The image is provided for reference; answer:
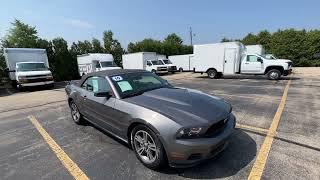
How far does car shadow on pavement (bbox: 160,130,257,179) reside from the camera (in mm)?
3461

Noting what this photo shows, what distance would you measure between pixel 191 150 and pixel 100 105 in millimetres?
2295

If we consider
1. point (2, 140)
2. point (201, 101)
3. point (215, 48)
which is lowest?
point (2, 140)

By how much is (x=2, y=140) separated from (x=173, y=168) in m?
4.29

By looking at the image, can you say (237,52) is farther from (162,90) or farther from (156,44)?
(156,44)

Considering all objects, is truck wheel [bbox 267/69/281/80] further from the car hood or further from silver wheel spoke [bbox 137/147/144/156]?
silver wheel spoke [bbox 137/147/144/156]

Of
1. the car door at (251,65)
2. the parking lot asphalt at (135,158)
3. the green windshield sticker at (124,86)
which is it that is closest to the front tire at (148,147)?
the parking lot asphalt at (135,158)

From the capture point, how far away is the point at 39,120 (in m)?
7.09

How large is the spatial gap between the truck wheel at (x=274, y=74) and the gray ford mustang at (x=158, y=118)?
13292 mm

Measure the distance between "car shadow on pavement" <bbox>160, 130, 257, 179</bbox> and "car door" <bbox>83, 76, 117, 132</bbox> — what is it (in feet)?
5.02

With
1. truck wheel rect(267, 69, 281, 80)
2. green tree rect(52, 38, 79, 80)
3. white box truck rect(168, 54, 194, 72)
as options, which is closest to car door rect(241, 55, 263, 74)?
truck wheel rect(267, 69, 281, 80)

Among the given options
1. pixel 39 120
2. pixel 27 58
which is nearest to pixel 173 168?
pixel 39 120

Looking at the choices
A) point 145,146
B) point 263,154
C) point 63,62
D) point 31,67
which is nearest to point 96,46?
point 63,62

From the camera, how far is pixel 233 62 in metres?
17.6

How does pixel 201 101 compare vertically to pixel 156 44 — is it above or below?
below
